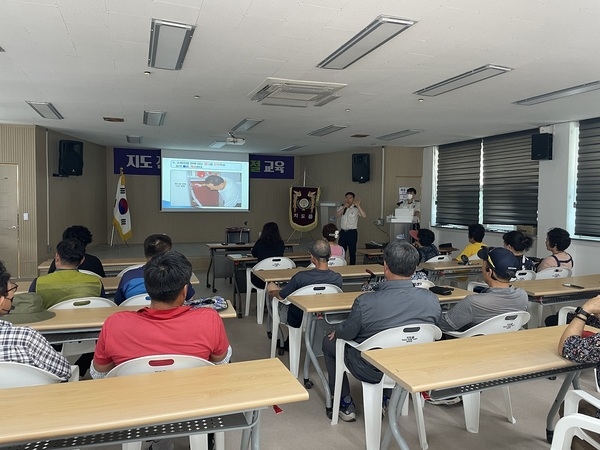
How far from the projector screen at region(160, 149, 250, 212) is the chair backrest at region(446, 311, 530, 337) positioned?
29.1 feet

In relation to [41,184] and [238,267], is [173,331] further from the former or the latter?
[41,184]

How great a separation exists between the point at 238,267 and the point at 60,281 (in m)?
2.64

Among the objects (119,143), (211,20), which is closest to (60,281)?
(211,20)

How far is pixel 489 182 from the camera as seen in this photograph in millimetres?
7980

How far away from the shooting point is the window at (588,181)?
5.99m

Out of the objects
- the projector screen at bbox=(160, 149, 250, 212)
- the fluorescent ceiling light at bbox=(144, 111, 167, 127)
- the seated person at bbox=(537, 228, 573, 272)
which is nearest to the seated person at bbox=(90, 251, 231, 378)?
the seated person at bbox=(537, 228, 573, 272)

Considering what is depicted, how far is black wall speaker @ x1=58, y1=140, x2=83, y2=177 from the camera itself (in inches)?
309

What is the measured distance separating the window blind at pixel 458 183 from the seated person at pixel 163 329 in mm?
7505

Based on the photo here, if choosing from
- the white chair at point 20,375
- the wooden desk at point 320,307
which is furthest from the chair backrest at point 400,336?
the white chair at point 20,375

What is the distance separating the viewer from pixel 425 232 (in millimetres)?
5430

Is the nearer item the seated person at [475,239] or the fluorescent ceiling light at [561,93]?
the fluorescent ceiling light at [561,93]

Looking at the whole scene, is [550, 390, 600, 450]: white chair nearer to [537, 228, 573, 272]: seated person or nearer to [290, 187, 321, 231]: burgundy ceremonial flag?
[537, 228, 573, 272]: seated person

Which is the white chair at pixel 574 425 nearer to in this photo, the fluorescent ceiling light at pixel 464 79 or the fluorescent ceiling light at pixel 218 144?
the fluorescent ceiling light at pixel 464 79

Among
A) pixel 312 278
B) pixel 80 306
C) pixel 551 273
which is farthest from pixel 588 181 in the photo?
pixel 80 306
